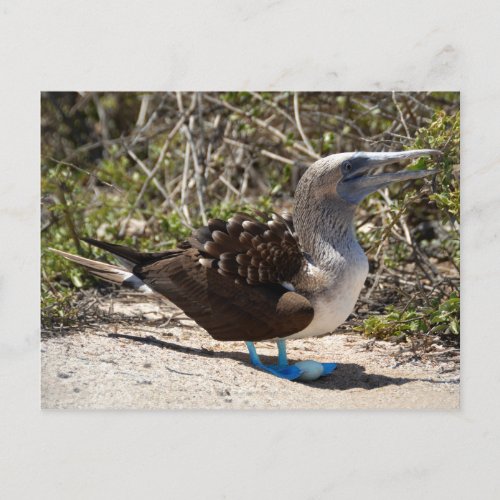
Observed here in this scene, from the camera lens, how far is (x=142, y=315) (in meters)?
4.19

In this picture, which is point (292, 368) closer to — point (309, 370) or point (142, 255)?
point (309, 370)

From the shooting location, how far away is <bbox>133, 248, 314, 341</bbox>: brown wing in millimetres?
3467

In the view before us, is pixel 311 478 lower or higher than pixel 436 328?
lower

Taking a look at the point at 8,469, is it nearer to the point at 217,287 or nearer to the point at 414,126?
the point at 217,287

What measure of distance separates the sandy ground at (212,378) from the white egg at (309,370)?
0.03 m

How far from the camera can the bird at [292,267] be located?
3475 mm

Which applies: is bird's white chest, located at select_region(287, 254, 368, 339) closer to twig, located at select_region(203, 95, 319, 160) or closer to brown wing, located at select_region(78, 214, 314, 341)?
brown wing, located at select_region(78, 214, 314, 341)

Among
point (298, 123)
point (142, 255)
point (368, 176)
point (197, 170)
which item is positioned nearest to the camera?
point (368, 176)

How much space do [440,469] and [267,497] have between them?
62 cm

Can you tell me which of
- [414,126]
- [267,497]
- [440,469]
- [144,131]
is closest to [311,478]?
[267,497]

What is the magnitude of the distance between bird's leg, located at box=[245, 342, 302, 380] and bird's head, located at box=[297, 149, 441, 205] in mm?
607

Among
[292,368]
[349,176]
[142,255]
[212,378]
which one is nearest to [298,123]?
[349,176]

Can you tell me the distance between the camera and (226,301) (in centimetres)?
357

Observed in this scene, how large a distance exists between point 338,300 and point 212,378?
0.53 m
